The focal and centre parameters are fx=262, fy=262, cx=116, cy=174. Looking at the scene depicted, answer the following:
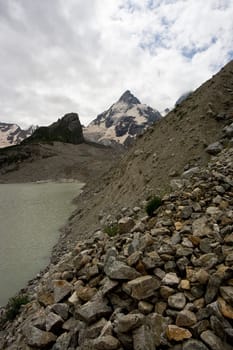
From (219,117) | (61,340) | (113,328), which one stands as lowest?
(61,340)

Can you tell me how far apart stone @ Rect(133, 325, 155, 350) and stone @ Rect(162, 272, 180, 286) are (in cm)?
103

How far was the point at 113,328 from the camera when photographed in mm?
5520

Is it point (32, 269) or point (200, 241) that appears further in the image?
point (32, 269)

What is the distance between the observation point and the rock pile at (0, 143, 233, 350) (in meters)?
5.03

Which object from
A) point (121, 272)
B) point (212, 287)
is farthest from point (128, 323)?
point (212, 287)

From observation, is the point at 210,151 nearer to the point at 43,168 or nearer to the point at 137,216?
the point at 137,216

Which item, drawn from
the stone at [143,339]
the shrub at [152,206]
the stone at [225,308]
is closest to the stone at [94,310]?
the stone at [143,339]

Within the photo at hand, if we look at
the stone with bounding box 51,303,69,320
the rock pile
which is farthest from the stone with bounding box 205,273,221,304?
the stone with bounding box 51,303,69,320

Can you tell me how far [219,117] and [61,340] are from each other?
676 inches

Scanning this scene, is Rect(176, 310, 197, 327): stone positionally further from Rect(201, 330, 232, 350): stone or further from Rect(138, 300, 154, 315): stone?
Rect(138, 300, 154, 315): stone

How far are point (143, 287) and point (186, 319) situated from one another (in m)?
1.19

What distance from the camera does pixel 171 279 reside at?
5.95 m

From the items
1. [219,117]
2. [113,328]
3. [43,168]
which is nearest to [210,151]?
[219,117]

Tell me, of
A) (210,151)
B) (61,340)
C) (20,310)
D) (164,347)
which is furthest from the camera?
(210,151)
